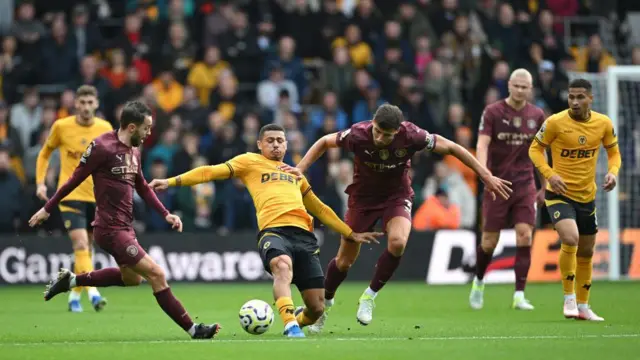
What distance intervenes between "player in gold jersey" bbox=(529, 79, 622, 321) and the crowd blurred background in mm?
8125

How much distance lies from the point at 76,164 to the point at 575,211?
614cm

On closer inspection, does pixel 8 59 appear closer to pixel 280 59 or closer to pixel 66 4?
pixel 66 4

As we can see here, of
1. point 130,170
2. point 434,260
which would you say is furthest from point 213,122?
point 130,170

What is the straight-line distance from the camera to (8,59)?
24188 millimetres

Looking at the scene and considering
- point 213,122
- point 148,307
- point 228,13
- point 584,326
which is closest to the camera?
point 584,326

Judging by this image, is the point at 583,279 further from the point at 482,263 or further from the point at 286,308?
the point at 286,308

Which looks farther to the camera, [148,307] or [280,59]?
[280,59]

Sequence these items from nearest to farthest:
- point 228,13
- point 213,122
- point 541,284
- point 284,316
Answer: point 284,316 < point 541,284 < point 213,122 < point 228,13

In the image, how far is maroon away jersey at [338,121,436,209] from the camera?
1252 cm

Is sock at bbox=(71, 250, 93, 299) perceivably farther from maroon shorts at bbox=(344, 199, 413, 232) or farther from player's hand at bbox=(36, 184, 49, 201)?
maroon shorts at bbox=(344, 199, 413, 232)

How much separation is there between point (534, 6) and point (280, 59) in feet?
20.0

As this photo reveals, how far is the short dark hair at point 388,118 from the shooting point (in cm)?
1213

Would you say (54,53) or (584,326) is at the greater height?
(54,53)

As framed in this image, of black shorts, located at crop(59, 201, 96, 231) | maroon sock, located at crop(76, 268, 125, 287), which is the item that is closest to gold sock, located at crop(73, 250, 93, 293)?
black shorts, located at crop(59, 201, 96, 231)
